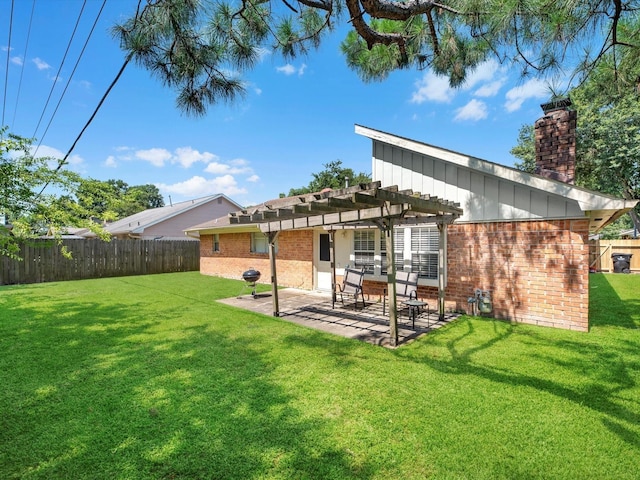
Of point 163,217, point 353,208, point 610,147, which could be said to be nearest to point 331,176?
point 163,217

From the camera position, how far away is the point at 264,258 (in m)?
13.4

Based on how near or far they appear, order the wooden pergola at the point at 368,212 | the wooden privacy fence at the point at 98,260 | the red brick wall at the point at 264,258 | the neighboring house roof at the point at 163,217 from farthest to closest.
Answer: the neighboring house roof at the point at 163,217 < the wooden privacy fence at the point at 98,260 < the red brick wall at the point at 264,258 < the wooden pergola at the point at 368,212

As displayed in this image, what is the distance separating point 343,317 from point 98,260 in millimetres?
14671

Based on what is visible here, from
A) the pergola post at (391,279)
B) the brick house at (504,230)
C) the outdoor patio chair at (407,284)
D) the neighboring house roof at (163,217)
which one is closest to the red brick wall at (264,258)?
the brick house at (504,230)

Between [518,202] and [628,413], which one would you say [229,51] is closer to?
[518,202]

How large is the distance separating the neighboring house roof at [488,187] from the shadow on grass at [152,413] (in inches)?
223

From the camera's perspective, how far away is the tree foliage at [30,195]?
4.63m

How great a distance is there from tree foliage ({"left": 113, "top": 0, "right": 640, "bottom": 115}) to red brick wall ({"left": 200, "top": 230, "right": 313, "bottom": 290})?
637 cm

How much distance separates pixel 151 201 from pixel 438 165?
2654 inches

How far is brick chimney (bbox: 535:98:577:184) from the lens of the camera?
671 cm

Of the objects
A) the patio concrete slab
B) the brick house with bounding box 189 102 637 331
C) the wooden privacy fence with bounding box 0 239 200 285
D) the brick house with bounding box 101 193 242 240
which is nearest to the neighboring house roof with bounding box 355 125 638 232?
the brick house with bounding box 189 102 637 331

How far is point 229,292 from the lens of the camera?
35.9 feet

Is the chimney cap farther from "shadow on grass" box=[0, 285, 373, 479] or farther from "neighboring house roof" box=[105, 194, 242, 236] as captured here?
"neighboring house roof" box=[105, 194, 242, 236]

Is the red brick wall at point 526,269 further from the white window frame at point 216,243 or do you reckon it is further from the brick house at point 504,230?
the white window frame at point 216,243
